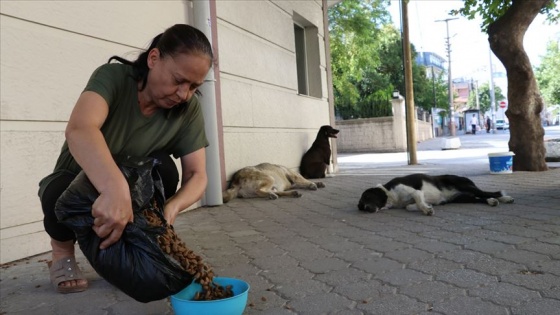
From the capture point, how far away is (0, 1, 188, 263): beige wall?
3.61 m

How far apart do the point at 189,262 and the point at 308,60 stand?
9638 millimetres

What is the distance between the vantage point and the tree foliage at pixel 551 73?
38706 mm

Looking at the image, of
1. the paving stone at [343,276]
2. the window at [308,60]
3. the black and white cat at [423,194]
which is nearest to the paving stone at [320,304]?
the paving stone at [343,276]

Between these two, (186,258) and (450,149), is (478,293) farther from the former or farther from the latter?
(450,149)

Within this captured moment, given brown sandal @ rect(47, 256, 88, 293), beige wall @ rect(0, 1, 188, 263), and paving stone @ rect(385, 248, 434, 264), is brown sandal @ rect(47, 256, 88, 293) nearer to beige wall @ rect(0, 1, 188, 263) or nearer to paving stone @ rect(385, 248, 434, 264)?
beige wall @ rect(0, 1, 188, 263)

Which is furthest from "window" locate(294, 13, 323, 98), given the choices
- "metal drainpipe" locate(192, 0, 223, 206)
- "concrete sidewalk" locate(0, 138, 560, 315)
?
"concrete sidewalk" locate(0, 138, 560, 315)

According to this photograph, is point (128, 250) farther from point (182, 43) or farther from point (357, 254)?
point (357, 254)

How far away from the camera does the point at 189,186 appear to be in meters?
2.43

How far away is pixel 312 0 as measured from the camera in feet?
35.5

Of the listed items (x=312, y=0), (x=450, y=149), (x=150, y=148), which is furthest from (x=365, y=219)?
(x=450, y=149)

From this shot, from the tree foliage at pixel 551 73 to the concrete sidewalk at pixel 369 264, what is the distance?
3779 cm

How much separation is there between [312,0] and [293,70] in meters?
2.42

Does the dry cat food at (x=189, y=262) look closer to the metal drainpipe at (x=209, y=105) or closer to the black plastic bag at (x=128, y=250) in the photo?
the black plastic bag at (x=128, y=250)

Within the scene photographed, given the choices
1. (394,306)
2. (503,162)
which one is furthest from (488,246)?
(503,162)
